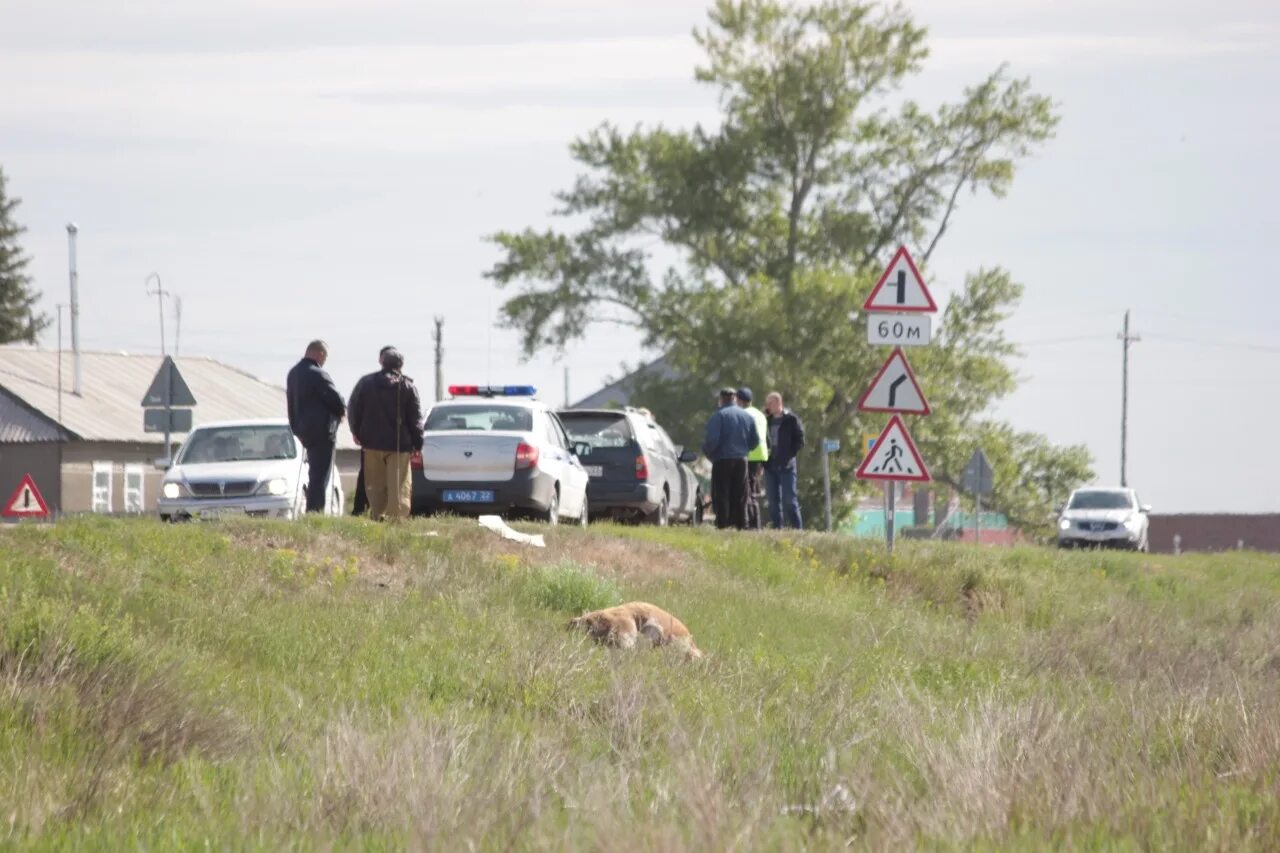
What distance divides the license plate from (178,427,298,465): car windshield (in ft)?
8.49

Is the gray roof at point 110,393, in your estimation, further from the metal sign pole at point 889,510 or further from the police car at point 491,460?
the metal sign pole at point 889,510

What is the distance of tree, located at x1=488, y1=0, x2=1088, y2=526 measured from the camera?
49.9 meters

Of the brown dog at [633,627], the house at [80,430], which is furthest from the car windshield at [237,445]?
the house at [80,430]

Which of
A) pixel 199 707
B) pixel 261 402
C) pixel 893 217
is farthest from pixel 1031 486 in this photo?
pixel 199 707

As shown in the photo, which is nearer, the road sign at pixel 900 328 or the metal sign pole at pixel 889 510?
the road sign at pixel 900 328

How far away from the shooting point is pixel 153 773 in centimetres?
737

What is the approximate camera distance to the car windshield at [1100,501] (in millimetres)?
48938

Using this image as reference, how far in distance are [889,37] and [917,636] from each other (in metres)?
37.0

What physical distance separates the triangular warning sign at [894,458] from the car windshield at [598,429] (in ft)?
25.6

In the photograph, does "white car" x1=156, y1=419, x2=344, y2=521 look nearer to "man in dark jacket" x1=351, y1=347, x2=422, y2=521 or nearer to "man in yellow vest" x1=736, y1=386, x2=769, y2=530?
"man in dark jacket" x1=351, y1=347, x2=422, y2=521

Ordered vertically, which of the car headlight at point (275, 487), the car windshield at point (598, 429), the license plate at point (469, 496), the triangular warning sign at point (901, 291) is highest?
the triangular warning sign at point (901, 291)

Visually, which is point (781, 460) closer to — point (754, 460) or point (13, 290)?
point (754, 460)

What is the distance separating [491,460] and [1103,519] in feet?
94.3

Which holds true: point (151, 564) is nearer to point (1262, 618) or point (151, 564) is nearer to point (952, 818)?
point (952, 818)
